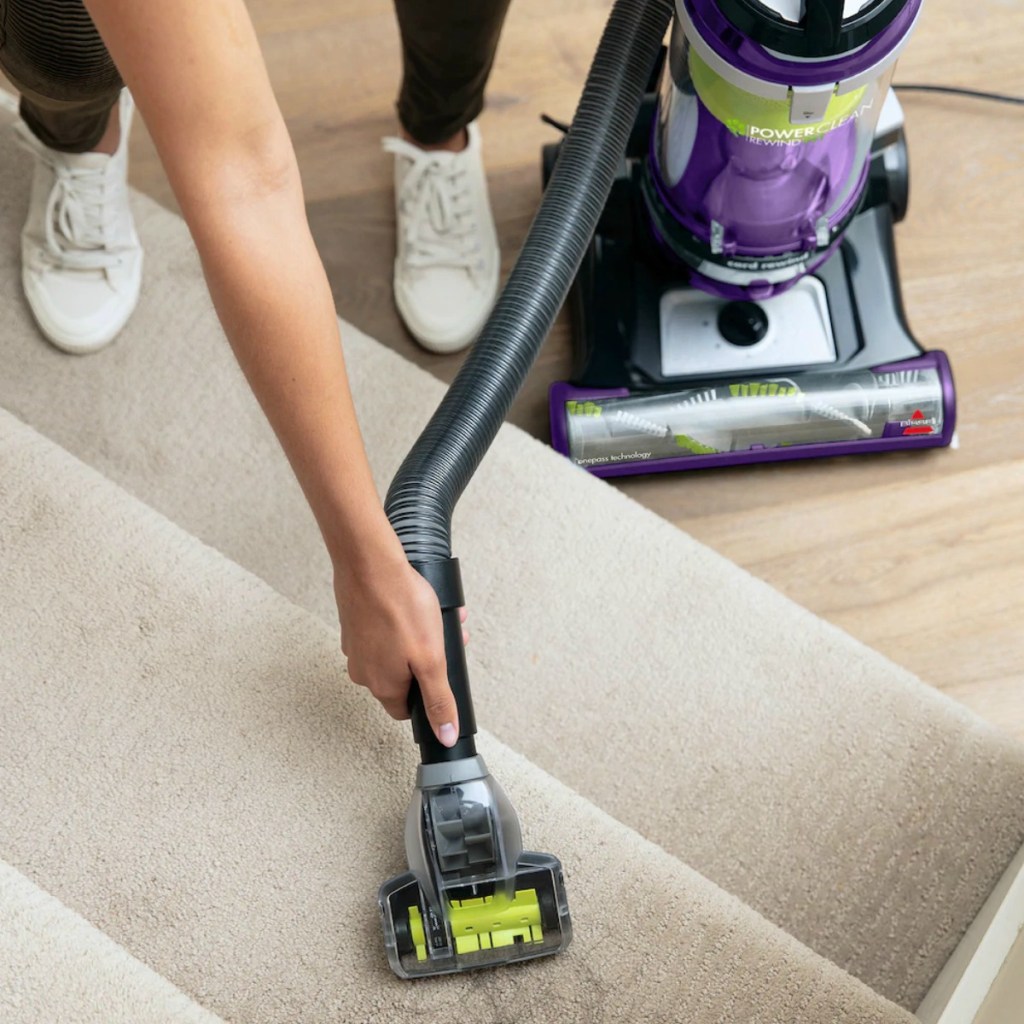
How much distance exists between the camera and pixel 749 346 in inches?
53.1

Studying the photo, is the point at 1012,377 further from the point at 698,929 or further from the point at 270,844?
the point at 270,844

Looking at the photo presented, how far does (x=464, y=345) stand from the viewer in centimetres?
143

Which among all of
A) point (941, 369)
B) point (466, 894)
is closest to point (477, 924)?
point (466, 894)

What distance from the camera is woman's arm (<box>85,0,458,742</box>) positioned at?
652mm

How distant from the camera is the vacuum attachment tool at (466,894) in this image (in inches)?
34.0

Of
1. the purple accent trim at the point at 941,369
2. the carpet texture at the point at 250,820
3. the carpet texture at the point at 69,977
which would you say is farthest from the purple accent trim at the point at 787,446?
the carpet texture at the point at 69,977

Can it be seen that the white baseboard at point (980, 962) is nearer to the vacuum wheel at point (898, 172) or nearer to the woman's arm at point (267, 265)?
the woman's arm at point (267, 265)

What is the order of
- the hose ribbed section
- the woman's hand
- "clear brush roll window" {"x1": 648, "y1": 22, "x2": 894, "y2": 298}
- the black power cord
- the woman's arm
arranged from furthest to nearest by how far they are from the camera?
the black power cord
"clear brush roll window" {"x1": 648, "y1": 22, "x2": 894, "y2": 298}
the hose ribbed section
the woman's hand
the woman's arm

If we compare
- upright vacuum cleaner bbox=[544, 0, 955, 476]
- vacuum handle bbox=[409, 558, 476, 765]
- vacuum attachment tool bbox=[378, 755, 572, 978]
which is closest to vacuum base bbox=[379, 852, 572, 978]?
vacuum attachment tool bbox=[378, 755, 572, 978]

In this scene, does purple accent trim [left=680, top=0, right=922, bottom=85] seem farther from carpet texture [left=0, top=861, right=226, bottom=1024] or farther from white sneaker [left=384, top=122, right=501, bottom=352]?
carpet texture [left=0, top=861, right=226, bottom=1024]

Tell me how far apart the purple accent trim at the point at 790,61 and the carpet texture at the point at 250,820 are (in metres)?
0.61

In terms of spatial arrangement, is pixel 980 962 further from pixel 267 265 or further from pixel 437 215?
pixel 437 215

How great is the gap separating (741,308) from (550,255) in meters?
0.34

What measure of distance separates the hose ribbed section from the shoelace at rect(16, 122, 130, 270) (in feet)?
1.85
